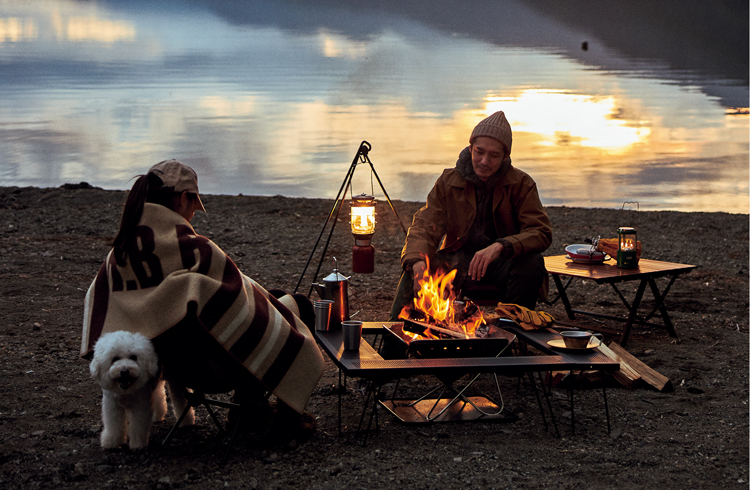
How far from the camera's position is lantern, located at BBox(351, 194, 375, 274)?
463cm

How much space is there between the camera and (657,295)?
Answer: 5.23 m

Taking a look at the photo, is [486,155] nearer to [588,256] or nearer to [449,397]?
[588,256]

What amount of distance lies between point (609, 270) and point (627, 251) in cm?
18

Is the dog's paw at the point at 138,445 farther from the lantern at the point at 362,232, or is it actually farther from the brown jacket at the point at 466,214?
the brown jacket at the point at 466,214

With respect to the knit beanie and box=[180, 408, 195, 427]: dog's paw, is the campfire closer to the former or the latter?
the knit beanie

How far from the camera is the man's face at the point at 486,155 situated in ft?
14.9

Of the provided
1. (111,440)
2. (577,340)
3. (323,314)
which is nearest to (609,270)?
(577,340)

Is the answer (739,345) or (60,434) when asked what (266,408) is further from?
(739,345)

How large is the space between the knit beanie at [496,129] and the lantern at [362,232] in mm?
833

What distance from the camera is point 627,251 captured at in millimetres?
4992

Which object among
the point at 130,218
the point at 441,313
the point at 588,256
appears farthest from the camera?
the point at 588,256

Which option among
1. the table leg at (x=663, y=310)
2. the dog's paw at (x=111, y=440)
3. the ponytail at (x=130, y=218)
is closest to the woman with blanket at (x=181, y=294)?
the ponytail at (x=130, y=218)

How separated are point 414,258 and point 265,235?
542 cm

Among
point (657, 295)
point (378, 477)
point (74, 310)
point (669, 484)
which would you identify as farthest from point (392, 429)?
point (74, 310)
